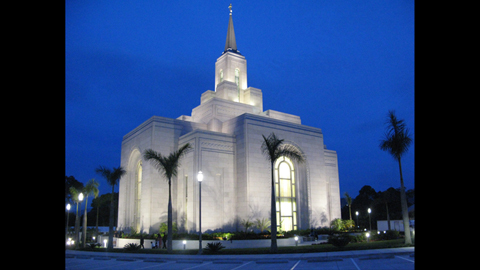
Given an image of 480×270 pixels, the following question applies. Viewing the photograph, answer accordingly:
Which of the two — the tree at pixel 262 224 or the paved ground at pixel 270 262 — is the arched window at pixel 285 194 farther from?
the paved ground at pixel 270 262

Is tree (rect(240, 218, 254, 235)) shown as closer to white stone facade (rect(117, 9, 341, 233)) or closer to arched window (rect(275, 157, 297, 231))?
white stone facade (rect(117, 9, 341, 233))

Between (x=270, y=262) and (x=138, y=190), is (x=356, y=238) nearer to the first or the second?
(x=270, y=262)

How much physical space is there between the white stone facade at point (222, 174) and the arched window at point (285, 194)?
0.36 feet

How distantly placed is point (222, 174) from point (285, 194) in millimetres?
7180

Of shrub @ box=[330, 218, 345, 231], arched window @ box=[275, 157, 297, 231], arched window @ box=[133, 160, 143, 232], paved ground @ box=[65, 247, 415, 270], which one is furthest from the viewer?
arched window @ box=[133, 160, 143, 232]

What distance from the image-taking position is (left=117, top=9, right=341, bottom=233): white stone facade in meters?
31.9

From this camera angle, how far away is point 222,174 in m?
33.0

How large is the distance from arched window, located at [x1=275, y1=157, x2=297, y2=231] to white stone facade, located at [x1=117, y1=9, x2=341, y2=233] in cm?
11

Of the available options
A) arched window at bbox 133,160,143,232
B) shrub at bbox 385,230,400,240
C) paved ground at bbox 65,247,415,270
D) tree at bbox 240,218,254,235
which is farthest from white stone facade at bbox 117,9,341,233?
paved ground at bbox 65,247,415,270

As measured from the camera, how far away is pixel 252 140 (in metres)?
33.9
